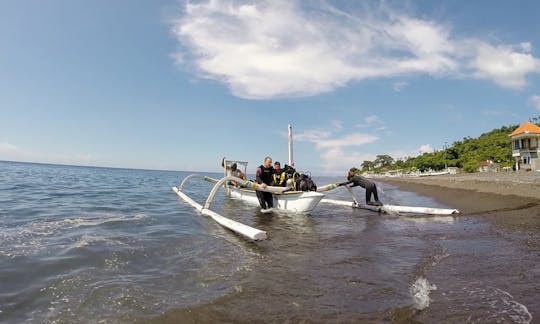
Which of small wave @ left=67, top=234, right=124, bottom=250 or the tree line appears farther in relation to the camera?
the tree line

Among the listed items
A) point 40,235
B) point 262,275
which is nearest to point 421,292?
point 262,275

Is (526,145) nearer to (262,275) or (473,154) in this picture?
(473,154)

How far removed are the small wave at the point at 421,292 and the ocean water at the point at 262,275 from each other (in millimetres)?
14

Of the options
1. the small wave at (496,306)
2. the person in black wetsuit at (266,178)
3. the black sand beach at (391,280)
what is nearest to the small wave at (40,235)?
the black sand beach at (391,280)

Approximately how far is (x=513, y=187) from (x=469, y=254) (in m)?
14.8

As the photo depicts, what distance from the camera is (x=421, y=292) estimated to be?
14.7 ft

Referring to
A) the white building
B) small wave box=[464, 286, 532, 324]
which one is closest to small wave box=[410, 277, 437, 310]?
small wave box=[464, 286, 532, 324]

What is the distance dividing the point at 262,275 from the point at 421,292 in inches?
93.3

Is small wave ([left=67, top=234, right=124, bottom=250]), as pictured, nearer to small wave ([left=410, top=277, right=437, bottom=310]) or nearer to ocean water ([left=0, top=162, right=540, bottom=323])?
ocean water ([left=0, top=162, right=540, bottom=323])

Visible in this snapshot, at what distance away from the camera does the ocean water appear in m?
3.91

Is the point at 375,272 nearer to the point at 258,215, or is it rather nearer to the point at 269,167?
the point at 258,215

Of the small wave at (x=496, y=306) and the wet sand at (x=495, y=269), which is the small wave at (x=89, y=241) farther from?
the small wave at (x=496, y=306)

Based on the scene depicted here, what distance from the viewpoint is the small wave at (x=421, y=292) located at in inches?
159

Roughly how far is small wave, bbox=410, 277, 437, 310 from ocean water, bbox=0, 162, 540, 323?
0.05 ft
